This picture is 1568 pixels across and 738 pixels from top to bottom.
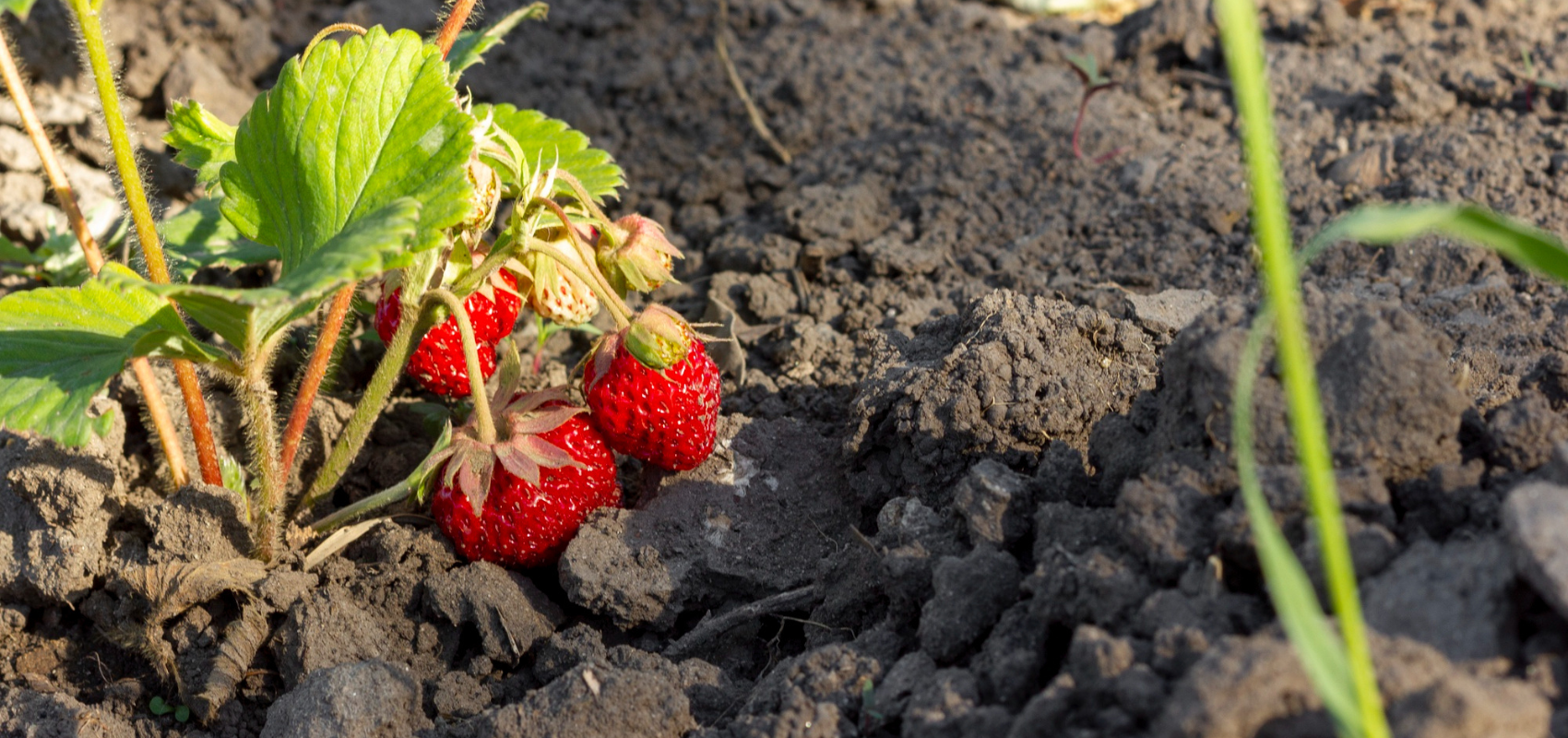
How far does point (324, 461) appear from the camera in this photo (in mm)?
2355

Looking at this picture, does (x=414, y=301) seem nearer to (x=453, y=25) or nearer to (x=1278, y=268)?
(x=453, y=25)

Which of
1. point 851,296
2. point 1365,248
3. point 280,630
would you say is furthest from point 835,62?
point 280,630

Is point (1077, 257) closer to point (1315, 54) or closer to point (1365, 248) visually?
point (1365, 248)

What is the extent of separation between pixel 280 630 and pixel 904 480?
107cm

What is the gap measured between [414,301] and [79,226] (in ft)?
2.19

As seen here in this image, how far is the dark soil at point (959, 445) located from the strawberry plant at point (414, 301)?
13cm

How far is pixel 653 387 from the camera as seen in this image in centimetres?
191

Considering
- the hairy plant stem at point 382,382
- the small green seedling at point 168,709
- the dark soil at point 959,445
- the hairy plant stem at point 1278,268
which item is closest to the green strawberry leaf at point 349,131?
the hairy plant stem at point 382,382

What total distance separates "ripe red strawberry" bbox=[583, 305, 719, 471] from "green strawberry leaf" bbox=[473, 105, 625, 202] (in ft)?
1.21

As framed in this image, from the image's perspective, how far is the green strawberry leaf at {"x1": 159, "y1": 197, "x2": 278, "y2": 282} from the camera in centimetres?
230

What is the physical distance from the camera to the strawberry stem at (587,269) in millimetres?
1872

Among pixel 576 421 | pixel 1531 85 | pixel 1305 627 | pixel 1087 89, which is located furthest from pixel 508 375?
pixel 1531 85

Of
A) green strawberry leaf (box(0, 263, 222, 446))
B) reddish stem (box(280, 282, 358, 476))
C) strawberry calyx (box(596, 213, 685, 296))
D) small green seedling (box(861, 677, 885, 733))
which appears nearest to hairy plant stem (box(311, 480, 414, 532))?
reddish stem (box(280, 282, 358, 476))

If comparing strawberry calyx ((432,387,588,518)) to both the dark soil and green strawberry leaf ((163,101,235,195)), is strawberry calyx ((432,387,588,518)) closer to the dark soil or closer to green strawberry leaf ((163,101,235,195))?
the dark soil
